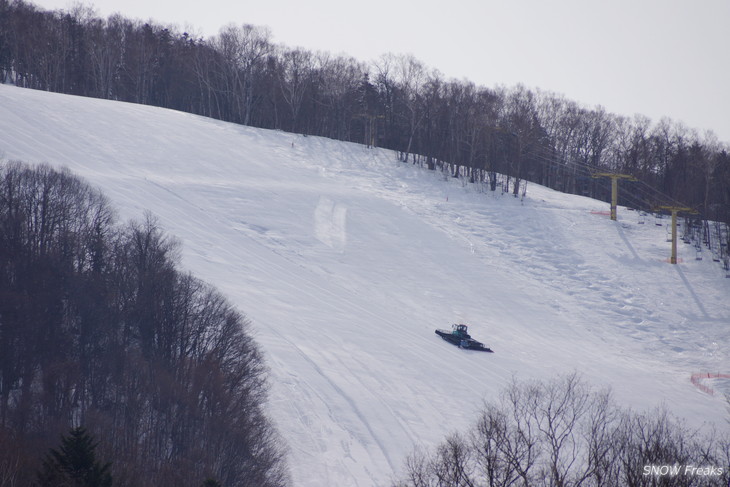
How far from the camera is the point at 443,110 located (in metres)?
70.3

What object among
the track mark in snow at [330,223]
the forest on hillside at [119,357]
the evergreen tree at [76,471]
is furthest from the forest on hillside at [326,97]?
the evergreen tree at [76,471]

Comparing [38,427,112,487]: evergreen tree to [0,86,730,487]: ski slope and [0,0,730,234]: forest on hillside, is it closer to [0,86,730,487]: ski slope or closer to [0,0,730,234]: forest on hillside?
[0,86,730,487]: ski slope

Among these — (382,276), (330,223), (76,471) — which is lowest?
(76,471)

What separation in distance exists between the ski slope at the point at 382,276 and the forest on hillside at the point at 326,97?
878 centimetres

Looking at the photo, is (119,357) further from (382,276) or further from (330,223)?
(330,223)

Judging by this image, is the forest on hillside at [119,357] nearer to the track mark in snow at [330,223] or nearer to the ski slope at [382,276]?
the ski slope at [382,276]

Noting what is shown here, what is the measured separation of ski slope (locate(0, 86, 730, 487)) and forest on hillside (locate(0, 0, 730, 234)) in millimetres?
8779

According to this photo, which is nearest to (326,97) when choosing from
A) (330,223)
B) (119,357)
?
(330,223)

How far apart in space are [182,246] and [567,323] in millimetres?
21223

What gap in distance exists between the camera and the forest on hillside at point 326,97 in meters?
68.0

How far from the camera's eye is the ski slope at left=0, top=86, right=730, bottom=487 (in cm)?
2466

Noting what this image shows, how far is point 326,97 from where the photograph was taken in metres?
74.9

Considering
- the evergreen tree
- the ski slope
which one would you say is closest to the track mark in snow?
the ski slope

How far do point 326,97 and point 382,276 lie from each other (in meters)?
40.9
